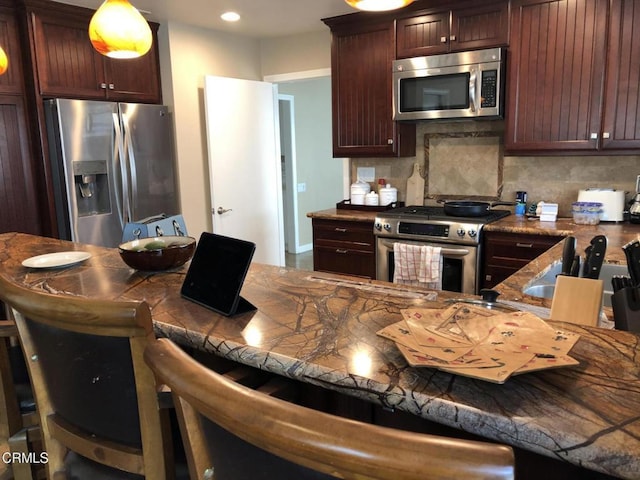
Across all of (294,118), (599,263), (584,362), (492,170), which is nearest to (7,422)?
(584,362)

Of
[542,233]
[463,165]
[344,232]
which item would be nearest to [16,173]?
[344,232]

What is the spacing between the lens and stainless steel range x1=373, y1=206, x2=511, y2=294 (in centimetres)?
336

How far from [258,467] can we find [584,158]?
355 centimetres

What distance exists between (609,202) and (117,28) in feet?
9.90

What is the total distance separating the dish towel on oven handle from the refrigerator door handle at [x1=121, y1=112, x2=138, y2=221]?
2.09 metres

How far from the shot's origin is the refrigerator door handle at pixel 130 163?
394 centimetres

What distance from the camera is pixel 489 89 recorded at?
11.3ft

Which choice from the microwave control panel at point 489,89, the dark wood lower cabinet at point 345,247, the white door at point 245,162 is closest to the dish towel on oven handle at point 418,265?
the dark wood lower cabinet at point 345,247

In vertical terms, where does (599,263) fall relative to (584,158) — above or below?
below

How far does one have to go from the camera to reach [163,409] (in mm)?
1032

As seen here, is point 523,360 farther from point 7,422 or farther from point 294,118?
point 294,118

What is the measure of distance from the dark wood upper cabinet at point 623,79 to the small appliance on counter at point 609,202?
1.00 ft

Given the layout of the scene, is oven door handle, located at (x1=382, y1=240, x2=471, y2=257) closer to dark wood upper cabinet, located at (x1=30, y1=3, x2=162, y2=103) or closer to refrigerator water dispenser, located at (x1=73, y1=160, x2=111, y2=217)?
refrigerator water dispenser, located at (x1=73, y1=160, x2=111, y2=217)

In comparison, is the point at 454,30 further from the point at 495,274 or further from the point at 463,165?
the point at 495,274
